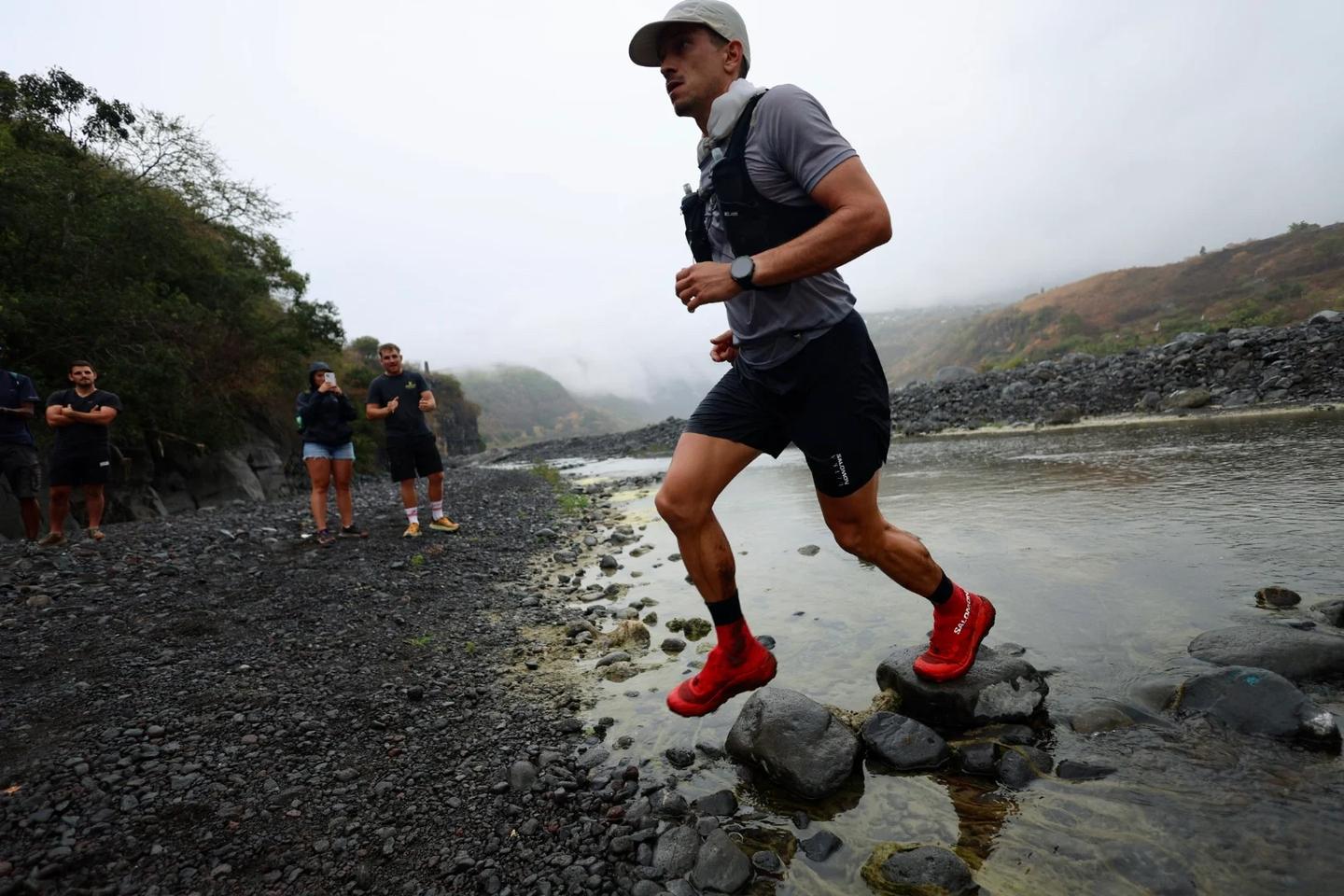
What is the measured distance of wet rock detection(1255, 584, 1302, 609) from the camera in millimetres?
3682

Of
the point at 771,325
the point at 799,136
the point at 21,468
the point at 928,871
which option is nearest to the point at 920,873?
the point at 928,871

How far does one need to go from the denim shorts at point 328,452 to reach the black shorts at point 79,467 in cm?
286

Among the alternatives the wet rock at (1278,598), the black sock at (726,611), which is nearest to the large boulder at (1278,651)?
the wet rock at (1278,598)

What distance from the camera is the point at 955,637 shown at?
3008 mm

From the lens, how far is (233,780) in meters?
2.77

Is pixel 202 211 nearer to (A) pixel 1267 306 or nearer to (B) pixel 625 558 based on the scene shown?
(B) pixel 625 558

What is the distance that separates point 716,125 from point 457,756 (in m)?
3.14

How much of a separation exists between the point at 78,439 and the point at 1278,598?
1301 cm

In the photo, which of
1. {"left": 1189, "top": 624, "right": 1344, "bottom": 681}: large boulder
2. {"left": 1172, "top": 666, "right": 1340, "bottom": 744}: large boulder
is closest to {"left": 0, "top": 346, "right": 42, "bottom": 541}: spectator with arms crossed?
{"left": 1172, "top": 666, "right": 1340, "bottom": 744}: large boulder

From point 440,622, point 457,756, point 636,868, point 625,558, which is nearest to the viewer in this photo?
point 636,868

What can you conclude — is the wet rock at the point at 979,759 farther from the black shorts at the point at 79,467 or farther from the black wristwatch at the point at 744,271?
the black shorts at the point at 79,467

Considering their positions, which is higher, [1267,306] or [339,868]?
[1267,306]

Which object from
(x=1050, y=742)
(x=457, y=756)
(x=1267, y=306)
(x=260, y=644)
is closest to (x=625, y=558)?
(x=260, y=644)

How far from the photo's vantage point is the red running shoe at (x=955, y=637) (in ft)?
9.69
